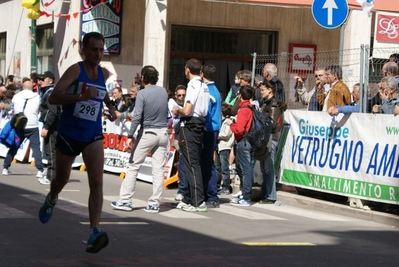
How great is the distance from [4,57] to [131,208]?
2123 cm

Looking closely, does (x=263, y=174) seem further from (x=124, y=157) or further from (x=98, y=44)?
(x=98, y=44)

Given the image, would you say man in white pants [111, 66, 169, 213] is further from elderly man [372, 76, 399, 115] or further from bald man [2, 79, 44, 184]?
bald man [2, 79, 44, 184]

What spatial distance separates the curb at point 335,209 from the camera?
1257 cm

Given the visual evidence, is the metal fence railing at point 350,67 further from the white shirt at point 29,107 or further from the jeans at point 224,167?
the white shirt at point 29,107

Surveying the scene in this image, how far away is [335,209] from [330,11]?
135 inches

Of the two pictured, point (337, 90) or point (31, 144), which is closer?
point (337, 90)

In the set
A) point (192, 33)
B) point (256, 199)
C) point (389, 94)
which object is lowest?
point (256, 199)

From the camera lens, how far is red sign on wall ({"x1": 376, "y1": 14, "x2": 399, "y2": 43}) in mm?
21406

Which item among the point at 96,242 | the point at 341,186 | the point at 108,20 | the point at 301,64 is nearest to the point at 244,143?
the point at 341,186

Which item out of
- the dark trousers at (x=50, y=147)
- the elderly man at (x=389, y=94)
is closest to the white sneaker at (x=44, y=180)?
the dark trousers at (x=50, y=147)

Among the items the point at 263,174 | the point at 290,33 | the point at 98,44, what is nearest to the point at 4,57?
the point at 290,33

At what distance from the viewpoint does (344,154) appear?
13.8 metres

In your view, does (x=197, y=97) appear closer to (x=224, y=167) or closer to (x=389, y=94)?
(x=389, y=94)

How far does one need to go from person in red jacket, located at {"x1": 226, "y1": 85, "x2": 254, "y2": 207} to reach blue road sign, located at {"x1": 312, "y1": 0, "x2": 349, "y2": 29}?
2.03 meters
